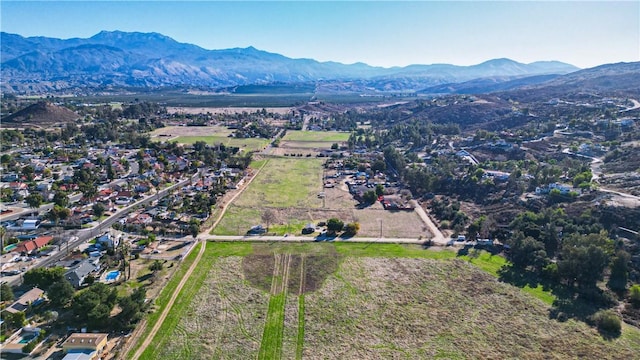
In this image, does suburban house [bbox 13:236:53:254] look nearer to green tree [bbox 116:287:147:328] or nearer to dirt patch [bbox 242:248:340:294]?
green tree [bbox 116:287:147:328]

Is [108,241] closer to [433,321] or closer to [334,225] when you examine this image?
[334,225]

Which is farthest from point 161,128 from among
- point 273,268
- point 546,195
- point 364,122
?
point 546,195

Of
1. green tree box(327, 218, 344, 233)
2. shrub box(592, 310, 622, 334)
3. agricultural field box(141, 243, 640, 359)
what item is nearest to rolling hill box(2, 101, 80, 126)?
agricultural field box(141, 243, 640, 359)

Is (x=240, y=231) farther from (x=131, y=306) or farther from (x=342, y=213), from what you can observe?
(x=131, y=306)

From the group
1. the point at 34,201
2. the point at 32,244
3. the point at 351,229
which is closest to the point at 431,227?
the point at 351,229

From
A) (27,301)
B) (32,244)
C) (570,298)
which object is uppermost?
(32,244)

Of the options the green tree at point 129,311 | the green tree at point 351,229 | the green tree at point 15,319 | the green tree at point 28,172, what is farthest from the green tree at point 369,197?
the green tree at point 28,172
